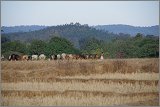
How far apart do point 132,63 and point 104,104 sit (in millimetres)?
796

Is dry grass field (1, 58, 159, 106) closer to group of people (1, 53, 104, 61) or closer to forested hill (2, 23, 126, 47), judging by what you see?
group of people (1, 53, 104, 61)

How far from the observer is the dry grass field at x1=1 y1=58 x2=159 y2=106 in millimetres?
11672

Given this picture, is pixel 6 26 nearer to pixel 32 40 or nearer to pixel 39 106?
pixel 32 40

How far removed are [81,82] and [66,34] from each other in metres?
0.76

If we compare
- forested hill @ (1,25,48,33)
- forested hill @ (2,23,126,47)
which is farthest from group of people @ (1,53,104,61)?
forested hill @ (1,25,48,33)

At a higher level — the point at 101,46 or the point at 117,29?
the point at 117,29

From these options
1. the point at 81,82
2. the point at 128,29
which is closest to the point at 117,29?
the point at 128,29

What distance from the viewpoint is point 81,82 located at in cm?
1191

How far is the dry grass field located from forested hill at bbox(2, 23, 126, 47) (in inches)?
14.3

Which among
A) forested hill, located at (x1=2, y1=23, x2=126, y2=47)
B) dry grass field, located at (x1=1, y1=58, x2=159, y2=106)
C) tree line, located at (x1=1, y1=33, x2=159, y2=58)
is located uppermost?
forested hill, located at (x1=2, y1=23, x2=126, y2=47)

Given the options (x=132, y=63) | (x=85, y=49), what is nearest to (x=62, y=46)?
(x=85, y=49)

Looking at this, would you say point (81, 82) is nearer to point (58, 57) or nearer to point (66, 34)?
point (58, 57)

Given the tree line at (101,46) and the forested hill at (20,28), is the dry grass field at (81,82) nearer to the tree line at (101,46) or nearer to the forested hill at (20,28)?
the tree line at (101,46)

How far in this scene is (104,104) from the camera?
38.2 ft
